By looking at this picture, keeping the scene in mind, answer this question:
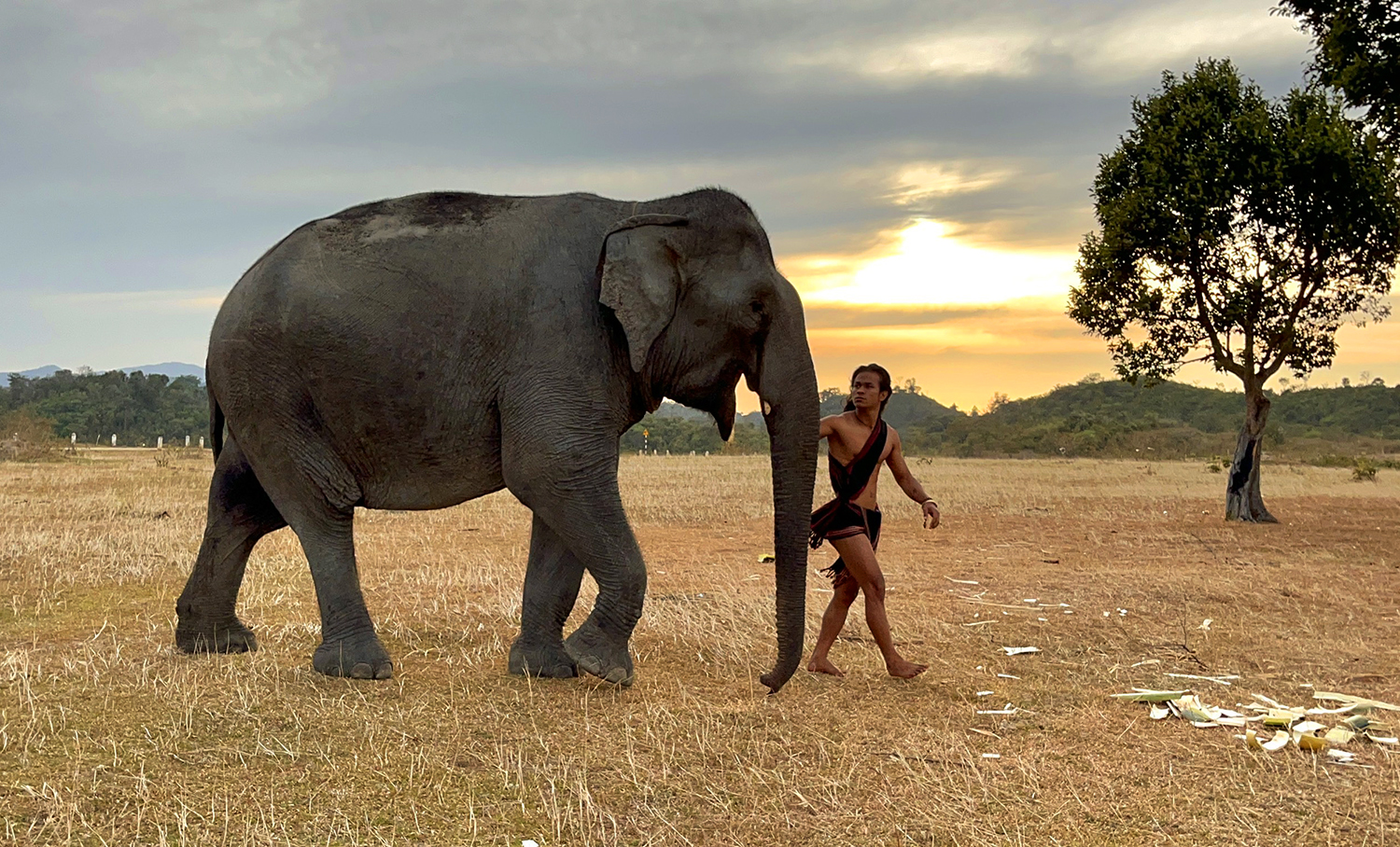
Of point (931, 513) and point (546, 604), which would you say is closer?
point (931, 513)

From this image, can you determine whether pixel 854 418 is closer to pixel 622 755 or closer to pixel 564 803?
pixel 622 755

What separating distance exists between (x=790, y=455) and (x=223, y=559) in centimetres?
414

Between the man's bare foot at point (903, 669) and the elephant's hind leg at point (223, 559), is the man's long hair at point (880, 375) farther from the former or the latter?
the elephant's hind leg at point (223, 559)

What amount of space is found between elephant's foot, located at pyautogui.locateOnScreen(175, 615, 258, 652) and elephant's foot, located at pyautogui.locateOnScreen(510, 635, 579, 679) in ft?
7.29

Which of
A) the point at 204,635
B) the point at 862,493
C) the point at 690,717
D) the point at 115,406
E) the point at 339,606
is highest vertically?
the point at 115,406

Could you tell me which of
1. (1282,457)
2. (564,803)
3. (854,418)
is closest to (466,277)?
(854,418)

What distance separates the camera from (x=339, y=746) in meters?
5.86

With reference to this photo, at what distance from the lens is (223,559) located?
816 cm

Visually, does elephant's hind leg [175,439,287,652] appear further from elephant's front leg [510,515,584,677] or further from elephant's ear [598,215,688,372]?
elephant's ear [598,215,688,372]

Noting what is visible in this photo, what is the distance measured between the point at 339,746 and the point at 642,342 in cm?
269

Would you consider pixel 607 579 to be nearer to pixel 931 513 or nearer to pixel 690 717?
pixel 690 717

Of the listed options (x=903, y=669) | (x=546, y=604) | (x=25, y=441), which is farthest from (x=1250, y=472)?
(x=25, y=441)

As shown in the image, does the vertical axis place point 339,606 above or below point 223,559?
below

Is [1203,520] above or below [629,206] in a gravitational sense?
below
